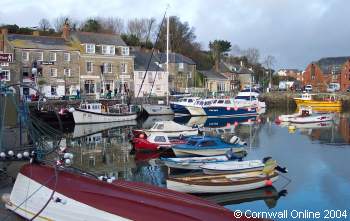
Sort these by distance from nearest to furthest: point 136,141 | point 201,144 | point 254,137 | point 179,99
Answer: point 201,144
point 136,141
point 254,137
point 179,99

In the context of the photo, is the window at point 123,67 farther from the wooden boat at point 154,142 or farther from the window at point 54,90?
the wooden boat at point 154,142

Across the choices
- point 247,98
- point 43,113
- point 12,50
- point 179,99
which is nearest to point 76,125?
point 43,113

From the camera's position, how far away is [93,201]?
12.6 meters

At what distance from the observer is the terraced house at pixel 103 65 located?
2817 inches

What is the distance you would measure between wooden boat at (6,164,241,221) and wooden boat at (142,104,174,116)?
1895 inches

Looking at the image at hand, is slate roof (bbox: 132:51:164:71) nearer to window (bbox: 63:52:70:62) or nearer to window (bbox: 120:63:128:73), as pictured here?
window (bbox: 120:63:128:73)

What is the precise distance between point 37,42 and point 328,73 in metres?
80.1

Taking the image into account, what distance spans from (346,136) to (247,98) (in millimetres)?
34557

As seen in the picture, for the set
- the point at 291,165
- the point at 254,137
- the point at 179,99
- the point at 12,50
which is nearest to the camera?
the point at 291,165

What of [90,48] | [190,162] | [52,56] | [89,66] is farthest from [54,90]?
[190,162]

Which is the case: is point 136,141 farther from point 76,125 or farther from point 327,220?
point 76,125

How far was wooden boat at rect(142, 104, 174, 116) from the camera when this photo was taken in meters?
62.9

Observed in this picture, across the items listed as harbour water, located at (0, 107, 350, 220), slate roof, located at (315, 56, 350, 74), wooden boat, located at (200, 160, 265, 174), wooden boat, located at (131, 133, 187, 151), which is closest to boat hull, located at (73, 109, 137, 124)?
harbour water, located at (0, 107, 350, 220)

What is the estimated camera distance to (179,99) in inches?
2936
